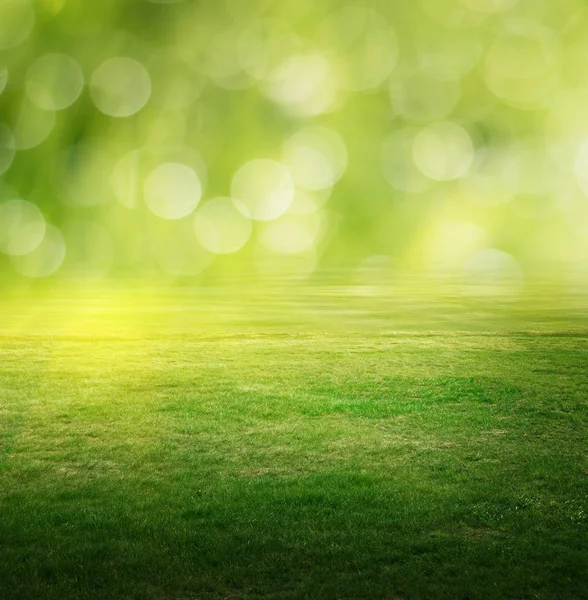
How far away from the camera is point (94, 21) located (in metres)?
1.92

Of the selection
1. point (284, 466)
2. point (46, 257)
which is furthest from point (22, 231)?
point (284, 466)

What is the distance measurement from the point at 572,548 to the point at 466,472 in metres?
1.99

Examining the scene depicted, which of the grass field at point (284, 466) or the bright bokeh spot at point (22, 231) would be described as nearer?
the bright bokeh spot at point (22, 231)

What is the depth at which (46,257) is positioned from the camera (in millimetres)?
1782

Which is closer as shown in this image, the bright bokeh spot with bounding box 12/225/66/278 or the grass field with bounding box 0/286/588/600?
the bright bokeh spot with bounding box 12/225/66/278

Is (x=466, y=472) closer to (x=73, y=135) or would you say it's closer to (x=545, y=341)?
(x=73, y=135)

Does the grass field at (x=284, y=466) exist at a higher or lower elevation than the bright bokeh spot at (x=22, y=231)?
lower

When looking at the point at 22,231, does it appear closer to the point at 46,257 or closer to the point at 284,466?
the point at 46,257

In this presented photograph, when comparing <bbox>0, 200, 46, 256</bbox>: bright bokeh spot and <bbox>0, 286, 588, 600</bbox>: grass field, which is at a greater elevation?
<bbox>0, 200, 46, 256</bbox>: bright bokeh spot

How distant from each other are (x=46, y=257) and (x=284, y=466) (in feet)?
17.6

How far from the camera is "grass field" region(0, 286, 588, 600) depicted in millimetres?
4020

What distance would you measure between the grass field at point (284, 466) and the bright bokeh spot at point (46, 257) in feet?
0.61

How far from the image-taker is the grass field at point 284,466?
4020 mm

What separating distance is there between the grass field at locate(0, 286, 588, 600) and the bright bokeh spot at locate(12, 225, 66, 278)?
0.19 meters
